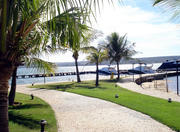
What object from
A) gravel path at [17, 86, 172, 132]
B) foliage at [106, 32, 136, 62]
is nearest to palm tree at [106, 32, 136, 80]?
foliage at [106, 32, 136, 62]

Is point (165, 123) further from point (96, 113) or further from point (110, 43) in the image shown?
point (110, 43)

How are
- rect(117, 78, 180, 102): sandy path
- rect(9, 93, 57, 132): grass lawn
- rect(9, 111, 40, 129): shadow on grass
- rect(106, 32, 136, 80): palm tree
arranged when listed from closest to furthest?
1. rect(9, 93, 57, 132): grass lawn
2. rect(9, 111, 40, 129): shadow on grass
3. rect(117, 78, 180, 102): sandy path
4. rect(106, 32, 136, 80): palm tree

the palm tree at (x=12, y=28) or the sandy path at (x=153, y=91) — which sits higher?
the palm tree at (x=12, y=28)

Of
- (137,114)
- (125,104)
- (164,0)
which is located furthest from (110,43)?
(164,0)

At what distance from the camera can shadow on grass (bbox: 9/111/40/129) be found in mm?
7392

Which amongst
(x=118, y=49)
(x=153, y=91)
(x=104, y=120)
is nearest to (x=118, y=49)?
(x=118, y=49)

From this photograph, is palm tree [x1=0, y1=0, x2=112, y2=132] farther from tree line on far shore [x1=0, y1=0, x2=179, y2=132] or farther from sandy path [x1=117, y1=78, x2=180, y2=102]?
sandy path [x1=117, y1=78, x2=180, y2=102]

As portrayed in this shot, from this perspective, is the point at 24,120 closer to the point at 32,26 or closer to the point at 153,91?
the point at 32,26

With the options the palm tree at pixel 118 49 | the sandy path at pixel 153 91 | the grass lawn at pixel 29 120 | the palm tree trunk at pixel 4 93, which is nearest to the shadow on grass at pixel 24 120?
the grass lawn at pixel 29 120

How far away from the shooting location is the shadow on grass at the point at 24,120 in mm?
7392

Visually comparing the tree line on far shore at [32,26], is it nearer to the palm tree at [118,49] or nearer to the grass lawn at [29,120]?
the grass lawn at [29,120]

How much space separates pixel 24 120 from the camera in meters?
8.05

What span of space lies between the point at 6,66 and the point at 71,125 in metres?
4.45

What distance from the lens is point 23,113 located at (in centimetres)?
923
